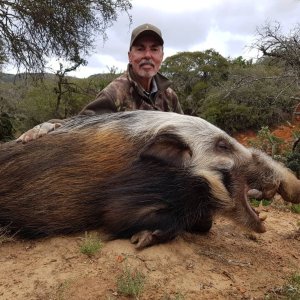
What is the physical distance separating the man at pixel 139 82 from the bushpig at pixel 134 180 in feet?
3.18

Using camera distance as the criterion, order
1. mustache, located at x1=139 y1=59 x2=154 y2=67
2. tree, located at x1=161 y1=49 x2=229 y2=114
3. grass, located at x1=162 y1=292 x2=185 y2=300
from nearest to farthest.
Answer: grass, located at x1=162 y1=292 x2=185 y2=300 < mustache, located at x1=139 y1=59 x2=154 y2=67 < tree, located at x1=161 y1=49 x2=229 y2=114

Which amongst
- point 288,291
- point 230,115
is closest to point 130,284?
point 288,291

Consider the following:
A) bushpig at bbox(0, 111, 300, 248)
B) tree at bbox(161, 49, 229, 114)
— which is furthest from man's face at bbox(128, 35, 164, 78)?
tree at bbox(161, 49, 229, 114)

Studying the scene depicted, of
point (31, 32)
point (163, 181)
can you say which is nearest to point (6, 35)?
point (31, 32)

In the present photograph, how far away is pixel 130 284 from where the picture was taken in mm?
2656

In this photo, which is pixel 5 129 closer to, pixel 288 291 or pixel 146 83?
pixel 146 83

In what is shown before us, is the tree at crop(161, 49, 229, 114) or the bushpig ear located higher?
the tree at crop(161, 49, 229, 114)

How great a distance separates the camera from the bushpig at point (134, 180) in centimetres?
329

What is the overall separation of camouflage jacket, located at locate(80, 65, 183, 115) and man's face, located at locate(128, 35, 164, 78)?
13 centimetres

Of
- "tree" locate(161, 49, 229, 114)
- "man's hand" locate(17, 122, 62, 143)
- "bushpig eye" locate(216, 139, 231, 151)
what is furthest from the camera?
"tree" locate(161, 49, 229, 114)

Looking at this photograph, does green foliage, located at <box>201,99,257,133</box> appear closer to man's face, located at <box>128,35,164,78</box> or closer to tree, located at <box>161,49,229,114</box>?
tree, located at <box>161,49,229,114</box>

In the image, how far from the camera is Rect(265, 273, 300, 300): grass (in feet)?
9.34

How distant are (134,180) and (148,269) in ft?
2.17

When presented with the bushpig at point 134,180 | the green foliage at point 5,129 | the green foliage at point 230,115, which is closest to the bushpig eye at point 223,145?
the bushpig at point 134,180
